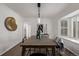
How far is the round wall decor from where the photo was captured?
1308mm

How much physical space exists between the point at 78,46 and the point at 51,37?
1.40 feet

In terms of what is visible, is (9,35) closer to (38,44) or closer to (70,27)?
(38,44)

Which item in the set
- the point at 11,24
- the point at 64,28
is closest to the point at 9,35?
the point at 11,24

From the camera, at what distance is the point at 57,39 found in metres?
1.49

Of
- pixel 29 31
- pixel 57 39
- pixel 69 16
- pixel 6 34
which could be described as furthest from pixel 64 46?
pixel 6 34

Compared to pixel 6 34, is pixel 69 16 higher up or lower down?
higher up

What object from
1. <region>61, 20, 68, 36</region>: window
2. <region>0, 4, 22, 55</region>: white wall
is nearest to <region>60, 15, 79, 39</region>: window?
<region>61, 20, 68, 36</region>: window

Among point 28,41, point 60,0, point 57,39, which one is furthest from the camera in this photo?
point 28,41

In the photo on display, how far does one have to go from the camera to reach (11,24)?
1.34 metres

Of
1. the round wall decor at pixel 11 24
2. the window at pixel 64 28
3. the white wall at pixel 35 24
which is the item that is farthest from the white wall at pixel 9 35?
the window at pixel 64 28

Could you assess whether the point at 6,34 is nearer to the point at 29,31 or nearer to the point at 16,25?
the point at 16,25

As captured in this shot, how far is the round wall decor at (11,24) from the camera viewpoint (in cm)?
131

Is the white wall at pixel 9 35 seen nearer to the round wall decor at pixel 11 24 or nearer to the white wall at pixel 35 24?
the round wall decor at pixel 11 24

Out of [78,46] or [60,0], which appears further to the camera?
[78,46]
